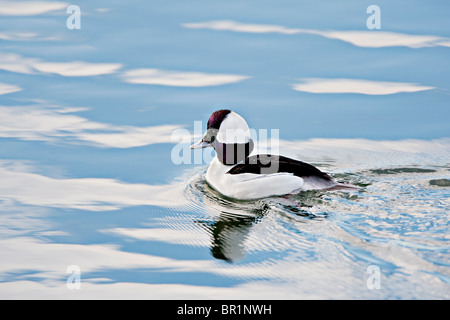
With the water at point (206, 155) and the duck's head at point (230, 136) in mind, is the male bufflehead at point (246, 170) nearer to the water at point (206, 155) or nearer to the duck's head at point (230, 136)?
the duck's head at point (230, 136)

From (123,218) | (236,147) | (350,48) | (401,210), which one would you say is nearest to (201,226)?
(123,218)

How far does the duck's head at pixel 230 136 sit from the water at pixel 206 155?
21.9 inches

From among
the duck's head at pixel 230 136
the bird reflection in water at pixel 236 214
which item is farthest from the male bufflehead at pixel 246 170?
the bird reflection in water at pixel 236 214

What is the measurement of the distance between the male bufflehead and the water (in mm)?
195

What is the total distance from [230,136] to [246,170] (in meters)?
0.58

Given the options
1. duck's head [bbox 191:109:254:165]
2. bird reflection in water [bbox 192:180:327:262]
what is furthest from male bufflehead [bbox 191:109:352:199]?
bird reflection in water [bbox 192:180:327:262]

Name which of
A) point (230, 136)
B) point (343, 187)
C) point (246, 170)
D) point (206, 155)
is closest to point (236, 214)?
point (246, 170)

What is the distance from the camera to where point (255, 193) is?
30.3ft

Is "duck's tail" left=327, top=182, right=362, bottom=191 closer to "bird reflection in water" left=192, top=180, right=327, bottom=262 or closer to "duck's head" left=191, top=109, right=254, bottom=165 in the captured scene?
"bird reflection in water" left=192, top=180, right=327, bottom=262

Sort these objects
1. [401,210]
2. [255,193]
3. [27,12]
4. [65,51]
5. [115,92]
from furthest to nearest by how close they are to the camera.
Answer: [27,12] < [65,51] < [115,92] < [255,193] < [401,210]

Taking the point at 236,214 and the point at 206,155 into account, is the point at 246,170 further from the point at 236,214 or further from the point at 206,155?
the point at 206,155

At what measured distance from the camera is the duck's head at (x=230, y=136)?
382 inches

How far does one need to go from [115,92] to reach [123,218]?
4048 millimetres
